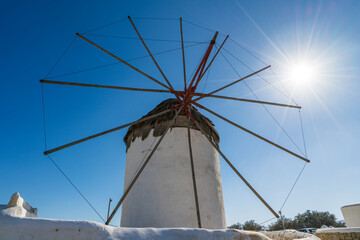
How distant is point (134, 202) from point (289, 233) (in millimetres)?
5001

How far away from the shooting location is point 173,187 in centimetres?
689

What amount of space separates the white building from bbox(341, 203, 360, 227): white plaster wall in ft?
29.5

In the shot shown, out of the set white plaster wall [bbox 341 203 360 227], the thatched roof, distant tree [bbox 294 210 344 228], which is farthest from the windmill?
distant tree [bbox 294 210 344 228]

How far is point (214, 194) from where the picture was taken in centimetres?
748

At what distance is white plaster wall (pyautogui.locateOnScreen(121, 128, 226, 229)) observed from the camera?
657 centimetres

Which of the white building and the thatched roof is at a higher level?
the thatched roof

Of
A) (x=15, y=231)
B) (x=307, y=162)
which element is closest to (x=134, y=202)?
(x=15, y=231)

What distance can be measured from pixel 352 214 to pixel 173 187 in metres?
11.2

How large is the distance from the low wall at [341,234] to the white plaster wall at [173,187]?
374 centimetres

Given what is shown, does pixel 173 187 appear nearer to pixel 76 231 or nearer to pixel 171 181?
pixel 171 181

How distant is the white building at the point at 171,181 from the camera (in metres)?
6.59

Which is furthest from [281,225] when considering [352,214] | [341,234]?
[341,234]

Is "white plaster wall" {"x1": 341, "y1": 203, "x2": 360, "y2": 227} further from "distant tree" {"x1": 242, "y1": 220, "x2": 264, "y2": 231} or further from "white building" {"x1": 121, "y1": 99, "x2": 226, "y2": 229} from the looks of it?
"distant tree" {"x1": 242, "y1": 220, "x2": 264, "y2": 231}

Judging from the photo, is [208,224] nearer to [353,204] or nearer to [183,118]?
[183,118]
